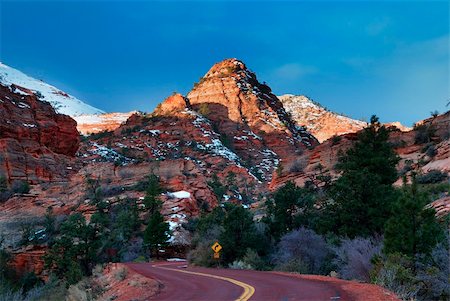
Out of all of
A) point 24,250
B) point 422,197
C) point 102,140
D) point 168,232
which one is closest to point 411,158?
point 168,232

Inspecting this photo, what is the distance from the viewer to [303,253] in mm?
21547

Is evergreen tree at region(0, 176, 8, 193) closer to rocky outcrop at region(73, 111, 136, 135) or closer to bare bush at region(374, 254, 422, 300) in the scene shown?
bare bush at region(374, 254, 422, 300)

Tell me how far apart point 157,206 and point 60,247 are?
41.8ft

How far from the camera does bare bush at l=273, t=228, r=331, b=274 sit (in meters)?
20.4

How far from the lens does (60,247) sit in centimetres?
3403

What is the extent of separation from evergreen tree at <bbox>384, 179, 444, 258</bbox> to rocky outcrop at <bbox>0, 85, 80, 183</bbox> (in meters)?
53.2

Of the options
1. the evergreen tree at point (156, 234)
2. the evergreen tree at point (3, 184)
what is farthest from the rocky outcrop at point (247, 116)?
the evergreen tree at point (156, 234)

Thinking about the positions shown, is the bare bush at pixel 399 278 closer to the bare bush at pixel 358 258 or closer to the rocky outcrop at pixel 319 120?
the bare bush at pixel 358 258

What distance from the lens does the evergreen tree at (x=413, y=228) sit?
1229cm

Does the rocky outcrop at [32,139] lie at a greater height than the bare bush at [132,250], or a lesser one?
greater

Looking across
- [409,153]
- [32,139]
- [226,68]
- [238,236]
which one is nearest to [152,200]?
[238,236]

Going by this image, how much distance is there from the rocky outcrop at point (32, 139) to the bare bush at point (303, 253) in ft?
147

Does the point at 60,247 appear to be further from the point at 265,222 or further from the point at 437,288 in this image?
the point at 437,288

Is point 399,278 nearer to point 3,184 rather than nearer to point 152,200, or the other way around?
point 152,200
